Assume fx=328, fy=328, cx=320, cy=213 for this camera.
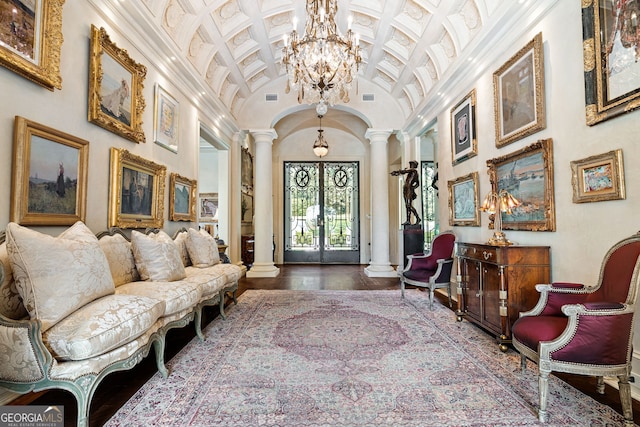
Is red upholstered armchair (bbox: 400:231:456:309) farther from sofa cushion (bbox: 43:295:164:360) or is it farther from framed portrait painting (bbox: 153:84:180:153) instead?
framed portrait painting (bbox: 153:84:180:153)

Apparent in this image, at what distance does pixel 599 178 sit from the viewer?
7.98 ft

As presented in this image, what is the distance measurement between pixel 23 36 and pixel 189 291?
216 cm

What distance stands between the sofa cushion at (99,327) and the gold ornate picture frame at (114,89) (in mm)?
1818

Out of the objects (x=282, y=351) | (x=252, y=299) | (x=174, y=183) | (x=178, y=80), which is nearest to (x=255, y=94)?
(x=178, y=80)

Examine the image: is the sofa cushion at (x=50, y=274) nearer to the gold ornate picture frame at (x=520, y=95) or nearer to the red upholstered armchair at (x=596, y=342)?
the red upholstered armchair at (x=596, y=342)

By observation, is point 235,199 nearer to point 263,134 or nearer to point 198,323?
point 263,134

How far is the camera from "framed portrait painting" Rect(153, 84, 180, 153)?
161 inches

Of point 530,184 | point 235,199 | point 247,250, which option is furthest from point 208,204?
point 530,184

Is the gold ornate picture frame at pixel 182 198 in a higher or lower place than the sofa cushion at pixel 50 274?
higher

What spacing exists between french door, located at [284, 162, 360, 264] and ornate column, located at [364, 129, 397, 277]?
241 cm

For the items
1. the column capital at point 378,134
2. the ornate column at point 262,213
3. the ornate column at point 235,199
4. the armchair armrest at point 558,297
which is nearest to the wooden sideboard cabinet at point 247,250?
the ornate column at point 235,199

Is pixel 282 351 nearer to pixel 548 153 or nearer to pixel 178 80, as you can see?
pixel 548 153

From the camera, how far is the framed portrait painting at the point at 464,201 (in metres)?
4.41

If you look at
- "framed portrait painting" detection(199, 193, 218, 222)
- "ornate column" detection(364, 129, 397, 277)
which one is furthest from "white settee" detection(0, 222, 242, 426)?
"framed portrait painting" detection(199, 193, 218, 222)
